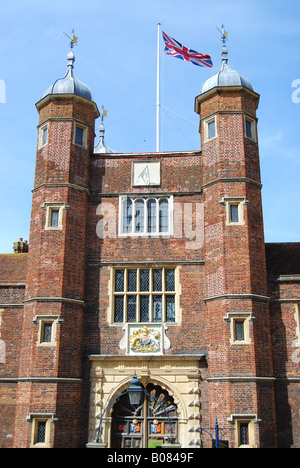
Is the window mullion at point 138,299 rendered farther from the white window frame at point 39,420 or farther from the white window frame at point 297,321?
the white window frame at point 297,321

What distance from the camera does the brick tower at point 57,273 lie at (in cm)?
1541

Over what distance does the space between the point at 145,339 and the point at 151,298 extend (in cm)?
131

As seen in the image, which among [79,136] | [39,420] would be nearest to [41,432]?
[39,420]

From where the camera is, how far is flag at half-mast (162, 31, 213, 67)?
19.7m

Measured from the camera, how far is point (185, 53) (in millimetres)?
19875

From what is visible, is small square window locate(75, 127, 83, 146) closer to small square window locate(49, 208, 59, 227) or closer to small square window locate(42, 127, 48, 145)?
small square window locate(42, 127, 48, 145)

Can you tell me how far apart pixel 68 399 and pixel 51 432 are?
1005mm

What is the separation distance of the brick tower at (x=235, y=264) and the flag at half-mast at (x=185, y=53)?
3.17ft

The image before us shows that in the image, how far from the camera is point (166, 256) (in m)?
17.2

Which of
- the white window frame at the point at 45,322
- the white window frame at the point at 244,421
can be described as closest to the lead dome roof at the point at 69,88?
the white window frame at the point at 45,322

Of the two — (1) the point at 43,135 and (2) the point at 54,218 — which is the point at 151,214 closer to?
(2) the point at 54,218

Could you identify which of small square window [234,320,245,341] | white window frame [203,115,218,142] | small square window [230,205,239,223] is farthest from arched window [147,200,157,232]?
small square window [234,320,245,341]

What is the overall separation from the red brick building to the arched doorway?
0.13 feet
